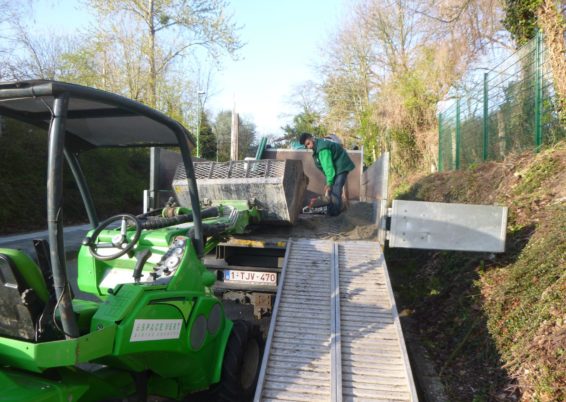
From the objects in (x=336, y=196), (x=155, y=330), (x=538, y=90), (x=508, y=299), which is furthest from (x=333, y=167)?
(x=155, y=330)

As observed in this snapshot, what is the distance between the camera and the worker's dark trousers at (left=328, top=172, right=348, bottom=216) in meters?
6.82

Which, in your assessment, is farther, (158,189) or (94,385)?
(158,189)

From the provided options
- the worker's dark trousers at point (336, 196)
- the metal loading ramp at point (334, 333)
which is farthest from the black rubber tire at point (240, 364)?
the worker's dark trousers at point (336, 196)

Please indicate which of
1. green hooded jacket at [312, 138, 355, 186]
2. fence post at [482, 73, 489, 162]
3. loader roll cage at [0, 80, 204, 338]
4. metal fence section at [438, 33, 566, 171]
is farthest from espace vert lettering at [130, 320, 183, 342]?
fence post at [482, 73, 489, 162]

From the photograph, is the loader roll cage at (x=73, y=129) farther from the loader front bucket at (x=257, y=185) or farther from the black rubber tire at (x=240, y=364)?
the loader front bucket at (x=257, y=185)

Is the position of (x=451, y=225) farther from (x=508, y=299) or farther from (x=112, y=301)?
(x=112, y=301)

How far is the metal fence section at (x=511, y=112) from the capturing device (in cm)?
628

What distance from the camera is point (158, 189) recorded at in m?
6.16

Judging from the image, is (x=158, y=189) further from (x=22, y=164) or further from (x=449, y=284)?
(x=22, y=164)

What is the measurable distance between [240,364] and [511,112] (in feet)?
21.2

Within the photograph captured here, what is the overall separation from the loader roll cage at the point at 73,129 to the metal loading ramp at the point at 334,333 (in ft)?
3.60

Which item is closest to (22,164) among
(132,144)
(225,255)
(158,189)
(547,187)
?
(158,189)

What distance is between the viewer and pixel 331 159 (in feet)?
22.6

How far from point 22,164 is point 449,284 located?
39.4 feet
